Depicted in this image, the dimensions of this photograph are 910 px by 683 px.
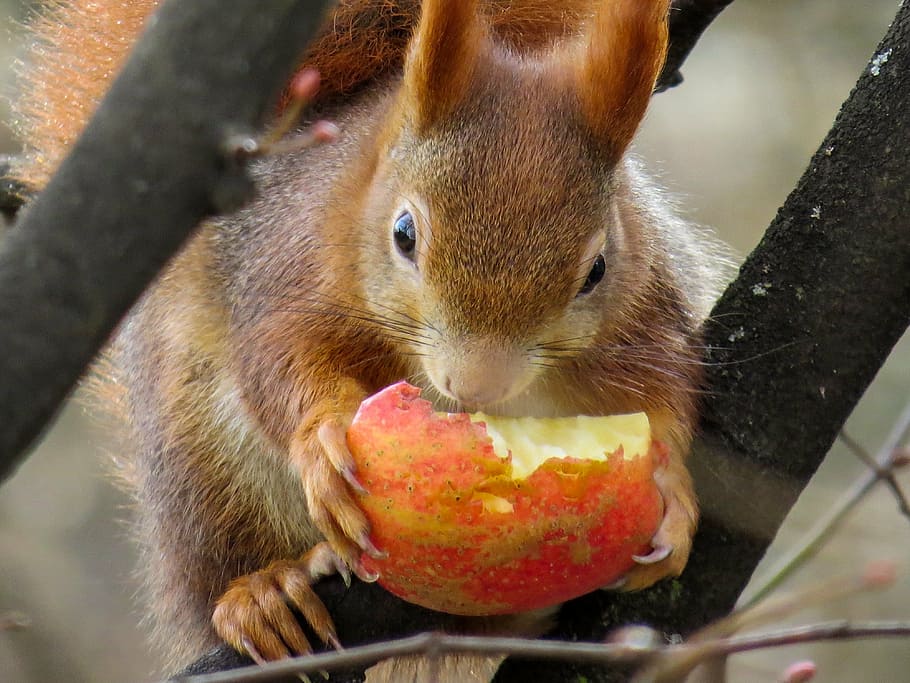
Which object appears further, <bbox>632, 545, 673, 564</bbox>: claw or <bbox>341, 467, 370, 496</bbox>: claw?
<bbox>632, 545, 673, 564</bbox>: claw

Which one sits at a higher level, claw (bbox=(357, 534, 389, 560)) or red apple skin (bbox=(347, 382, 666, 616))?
red apple skin (bbox=(347, 382, 666, 616))

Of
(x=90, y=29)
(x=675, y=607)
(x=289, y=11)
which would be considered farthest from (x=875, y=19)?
(x=289, y=11)

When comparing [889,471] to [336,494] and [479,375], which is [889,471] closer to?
[479,375]

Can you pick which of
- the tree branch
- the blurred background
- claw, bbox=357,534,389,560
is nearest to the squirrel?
claw, bbox=357,534,389,560

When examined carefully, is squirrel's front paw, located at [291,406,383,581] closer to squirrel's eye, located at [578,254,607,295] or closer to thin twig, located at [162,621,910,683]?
squirrel's eye, located at [578,254,607,295]

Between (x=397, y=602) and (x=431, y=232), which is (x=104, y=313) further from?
(x=397, y=602)

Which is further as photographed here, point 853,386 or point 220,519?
point 220,519
